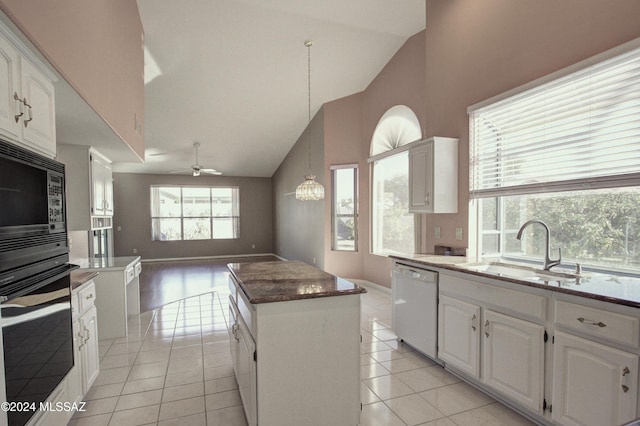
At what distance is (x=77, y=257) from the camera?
12.5 ft

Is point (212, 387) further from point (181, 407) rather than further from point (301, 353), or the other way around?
point (301, 353)

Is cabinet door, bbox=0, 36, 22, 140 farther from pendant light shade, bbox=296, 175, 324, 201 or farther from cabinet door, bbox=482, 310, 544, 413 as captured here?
cabinet door, bbox=482, 310, 544, 413

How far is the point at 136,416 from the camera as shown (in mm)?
2197

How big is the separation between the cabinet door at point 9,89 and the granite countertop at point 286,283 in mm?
1282

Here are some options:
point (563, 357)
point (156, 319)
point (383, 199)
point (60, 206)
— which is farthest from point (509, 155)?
point (156, 319)

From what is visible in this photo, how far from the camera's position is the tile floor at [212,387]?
2166mm

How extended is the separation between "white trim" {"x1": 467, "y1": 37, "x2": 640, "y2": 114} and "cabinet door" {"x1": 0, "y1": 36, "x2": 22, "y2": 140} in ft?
10.6

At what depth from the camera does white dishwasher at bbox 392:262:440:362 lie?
2789mm

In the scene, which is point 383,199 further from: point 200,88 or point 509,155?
point 200,88

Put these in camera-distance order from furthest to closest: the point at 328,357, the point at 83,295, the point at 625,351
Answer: the point at 83,295
the point at 328,357
the point at 625,351

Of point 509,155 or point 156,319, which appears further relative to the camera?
point 156,319

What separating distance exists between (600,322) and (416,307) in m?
1.49

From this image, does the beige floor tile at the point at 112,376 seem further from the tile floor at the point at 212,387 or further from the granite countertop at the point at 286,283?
the granite countertop at the point at 286,283

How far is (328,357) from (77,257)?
3.49m
